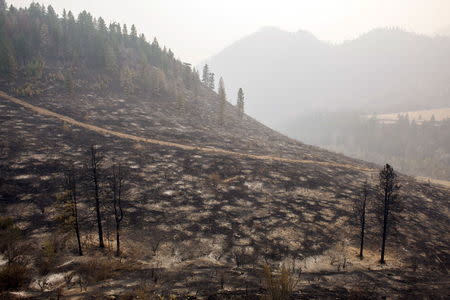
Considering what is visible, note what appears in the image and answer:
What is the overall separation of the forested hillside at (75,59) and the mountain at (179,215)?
481 cm

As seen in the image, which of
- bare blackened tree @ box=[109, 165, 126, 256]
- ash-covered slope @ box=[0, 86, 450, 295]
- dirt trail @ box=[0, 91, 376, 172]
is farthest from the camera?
dirt trail @ box=[0, 91, 376, 172]

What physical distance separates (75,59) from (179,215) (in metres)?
108

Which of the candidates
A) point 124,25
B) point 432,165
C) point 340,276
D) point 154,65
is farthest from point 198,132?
point 432,165

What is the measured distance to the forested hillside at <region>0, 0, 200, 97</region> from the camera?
87250 mm

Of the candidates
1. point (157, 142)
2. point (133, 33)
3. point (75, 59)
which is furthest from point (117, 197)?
point (133, 33)

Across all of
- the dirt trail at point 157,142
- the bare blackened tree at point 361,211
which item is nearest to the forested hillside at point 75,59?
the dirt trail at point 157,142

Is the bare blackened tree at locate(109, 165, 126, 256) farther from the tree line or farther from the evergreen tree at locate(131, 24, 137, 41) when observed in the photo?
the evergreen tree at locate(131, 24, 137, 41)

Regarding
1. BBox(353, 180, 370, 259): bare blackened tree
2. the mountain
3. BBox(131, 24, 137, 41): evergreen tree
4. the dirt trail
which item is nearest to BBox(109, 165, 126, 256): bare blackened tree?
the mountain

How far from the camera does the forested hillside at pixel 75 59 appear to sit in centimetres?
8725

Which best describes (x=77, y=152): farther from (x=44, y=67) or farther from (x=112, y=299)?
(x=44, y=67)

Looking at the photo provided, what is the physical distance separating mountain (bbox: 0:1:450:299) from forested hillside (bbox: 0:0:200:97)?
4.81m

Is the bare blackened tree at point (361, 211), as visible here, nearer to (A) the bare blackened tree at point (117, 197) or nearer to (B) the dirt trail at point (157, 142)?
(B) the dirt trail at point (157, 142)

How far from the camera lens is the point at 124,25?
155 meters

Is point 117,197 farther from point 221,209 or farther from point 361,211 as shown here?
point 361,211
